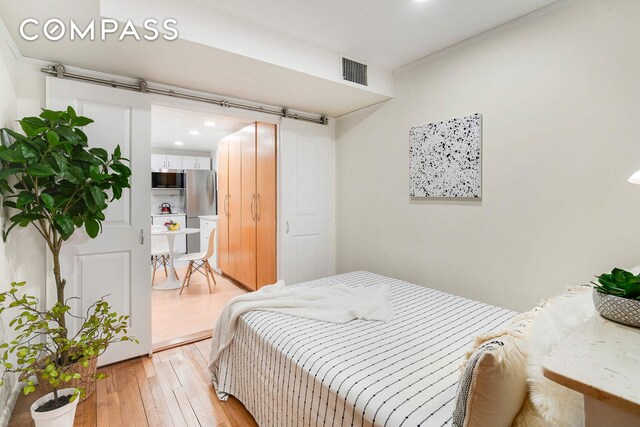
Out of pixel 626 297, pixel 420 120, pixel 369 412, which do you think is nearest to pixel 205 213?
pixel 420 120

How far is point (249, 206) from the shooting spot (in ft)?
13.1

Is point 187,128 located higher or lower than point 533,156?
higher

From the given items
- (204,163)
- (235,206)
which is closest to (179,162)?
(204,163)

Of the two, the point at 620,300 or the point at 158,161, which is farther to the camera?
the point at 158,161

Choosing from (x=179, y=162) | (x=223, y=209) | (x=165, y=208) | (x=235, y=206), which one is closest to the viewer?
(x=235, y=206)

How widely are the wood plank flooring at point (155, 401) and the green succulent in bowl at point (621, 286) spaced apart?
5.99 feet

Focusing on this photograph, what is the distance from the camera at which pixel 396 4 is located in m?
1.95

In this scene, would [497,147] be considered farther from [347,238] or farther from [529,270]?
[347,238]

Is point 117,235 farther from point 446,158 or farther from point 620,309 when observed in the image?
point 620,309

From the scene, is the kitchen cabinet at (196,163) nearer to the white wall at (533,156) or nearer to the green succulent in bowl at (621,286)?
the white wall at (533,156)

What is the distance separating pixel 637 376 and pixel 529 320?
1.55 feet

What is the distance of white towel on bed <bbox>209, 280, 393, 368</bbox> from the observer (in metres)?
1.86

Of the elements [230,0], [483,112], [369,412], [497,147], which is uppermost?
[230,0]

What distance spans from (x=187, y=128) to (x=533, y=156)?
14.6 feet
